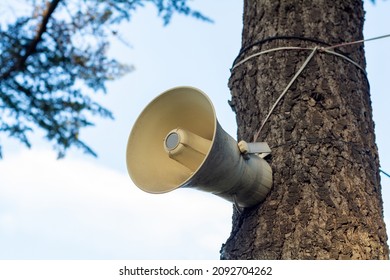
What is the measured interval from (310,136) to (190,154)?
0.37 m

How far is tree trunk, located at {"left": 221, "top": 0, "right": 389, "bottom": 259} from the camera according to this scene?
190 centimetres

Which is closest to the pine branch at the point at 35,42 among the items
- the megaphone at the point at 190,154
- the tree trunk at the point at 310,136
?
the megaphone at the point at 190,154

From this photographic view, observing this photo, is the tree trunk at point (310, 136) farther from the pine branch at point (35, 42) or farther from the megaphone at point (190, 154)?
the pine branch at point (35, 42)

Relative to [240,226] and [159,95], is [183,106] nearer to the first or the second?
[159,95]

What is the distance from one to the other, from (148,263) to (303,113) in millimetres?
683

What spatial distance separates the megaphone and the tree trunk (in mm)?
78

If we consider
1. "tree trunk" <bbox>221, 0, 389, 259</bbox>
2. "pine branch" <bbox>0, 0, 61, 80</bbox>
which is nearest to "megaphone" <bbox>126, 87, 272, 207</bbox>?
"tree trunk" <bbox>221, 0, 389, 259</bbox>

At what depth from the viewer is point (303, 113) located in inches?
81.9

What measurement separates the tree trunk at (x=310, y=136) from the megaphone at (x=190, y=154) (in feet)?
0.26

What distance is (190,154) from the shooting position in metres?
2.02

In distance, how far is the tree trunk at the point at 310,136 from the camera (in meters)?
1.90

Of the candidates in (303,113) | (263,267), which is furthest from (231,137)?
(263,267)

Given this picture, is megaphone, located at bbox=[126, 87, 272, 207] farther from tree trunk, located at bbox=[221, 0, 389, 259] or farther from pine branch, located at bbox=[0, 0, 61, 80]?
pine branch, located at bbox=[0, 0, 61, 80]

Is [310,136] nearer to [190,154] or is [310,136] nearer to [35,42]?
[190,154]
